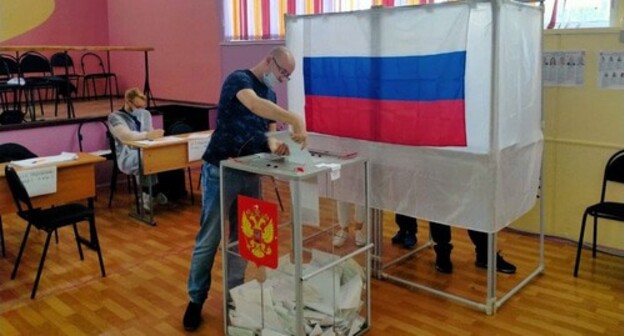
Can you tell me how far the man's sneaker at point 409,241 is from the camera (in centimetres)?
415

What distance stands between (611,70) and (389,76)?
1667 mm

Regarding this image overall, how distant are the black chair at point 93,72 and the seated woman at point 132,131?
3933mm

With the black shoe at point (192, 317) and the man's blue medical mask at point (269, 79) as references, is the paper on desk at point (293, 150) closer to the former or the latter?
the man's blue medical mask at point (269, 79)

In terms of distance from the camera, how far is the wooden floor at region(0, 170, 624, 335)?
3025mm

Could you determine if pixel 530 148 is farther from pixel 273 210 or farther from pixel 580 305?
pixel 273 210

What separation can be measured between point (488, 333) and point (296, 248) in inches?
44.3


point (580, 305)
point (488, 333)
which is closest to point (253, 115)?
point (488, 333)

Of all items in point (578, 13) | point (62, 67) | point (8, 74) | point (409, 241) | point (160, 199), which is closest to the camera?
point (409, 241)

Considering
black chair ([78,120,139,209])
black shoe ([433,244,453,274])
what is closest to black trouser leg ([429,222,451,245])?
black shoe ([433,244,453,274])

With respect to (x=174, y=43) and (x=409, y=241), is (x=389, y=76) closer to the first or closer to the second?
(x=409, y=241)

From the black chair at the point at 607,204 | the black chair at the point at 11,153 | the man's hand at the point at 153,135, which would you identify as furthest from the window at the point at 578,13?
the black chair at the point at 11,153

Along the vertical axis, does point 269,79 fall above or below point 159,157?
above

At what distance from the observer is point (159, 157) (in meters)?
4.91

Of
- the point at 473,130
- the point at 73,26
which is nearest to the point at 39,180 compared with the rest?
the point at 473,130
